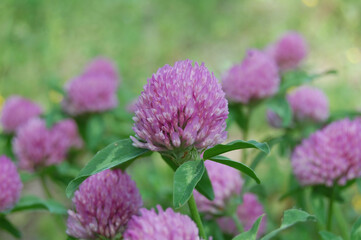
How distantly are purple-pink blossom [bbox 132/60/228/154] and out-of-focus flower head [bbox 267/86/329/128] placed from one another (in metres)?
0.90

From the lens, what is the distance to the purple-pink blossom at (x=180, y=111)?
77cm

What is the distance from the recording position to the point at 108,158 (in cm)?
79

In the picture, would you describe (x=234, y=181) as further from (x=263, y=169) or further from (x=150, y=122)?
(x=263, y=169)

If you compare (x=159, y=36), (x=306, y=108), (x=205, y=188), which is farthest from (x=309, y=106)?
(x=159, y=36)

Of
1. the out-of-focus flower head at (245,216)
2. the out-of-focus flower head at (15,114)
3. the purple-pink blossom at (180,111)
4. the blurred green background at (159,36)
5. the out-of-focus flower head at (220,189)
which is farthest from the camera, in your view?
the blurred green background at (159,36)

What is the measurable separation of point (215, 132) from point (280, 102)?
762 mm

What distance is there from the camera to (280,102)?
1.51 metres

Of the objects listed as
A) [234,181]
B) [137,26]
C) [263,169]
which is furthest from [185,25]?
[234,181]

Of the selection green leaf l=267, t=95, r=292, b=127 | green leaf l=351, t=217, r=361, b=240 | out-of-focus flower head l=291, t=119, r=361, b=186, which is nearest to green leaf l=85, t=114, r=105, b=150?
green leaf l=267, t=95, r=292, b=127

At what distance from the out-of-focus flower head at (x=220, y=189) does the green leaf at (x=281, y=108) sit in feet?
0.85

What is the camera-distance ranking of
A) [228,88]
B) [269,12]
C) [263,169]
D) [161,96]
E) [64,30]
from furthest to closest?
[269,12] < [64,30] < [263,169] < [228,88] < [161,96]

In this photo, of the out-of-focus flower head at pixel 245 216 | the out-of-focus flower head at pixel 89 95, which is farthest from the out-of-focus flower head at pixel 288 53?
the out-of-focus flower head at pixel 245 216

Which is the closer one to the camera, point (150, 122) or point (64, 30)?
point (150, 122)

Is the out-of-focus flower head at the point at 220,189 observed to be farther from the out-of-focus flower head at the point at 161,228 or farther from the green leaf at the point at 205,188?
the out-of-focus flower head at the point at 161,228
